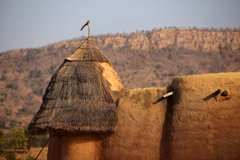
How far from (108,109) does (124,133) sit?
2.59 feet

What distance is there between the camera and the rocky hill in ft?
141

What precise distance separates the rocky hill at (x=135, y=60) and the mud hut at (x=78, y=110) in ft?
96.1

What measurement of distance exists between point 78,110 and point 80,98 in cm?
35

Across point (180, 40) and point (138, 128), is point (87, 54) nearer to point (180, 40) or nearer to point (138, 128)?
point (138, 128)

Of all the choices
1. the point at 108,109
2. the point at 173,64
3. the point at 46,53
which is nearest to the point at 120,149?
the point at 108,109

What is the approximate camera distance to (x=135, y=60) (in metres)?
48.9

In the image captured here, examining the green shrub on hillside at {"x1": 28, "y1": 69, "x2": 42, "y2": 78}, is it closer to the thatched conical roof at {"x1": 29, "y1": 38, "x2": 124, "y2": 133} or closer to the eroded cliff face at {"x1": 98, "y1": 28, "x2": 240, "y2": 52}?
the eroded cliff face at {"x1": 98, "y1": 28, "x2": 240, "y2": 52}

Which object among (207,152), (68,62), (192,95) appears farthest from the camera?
(68,62)

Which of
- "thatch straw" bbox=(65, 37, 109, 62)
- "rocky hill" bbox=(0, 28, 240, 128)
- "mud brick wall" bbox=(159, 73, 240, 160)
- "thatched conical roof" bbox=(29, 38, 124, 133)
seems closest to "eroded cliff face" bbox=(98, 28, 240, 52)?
"rocky hill" bbox=(0, 28, 240, 128)

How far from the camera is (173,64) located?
46531mm

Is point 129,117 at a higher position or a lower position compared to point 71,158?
higher

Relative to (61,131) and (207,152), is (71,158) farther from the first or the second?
(207,152)

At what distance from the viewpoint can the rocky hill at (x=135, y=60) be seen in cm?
4312

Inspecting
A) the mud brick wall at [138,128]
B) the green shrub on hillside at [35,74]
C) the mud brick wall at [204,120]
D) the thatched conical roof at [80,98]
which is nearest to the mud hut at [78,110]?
the thatched conical roof at [80,98]
